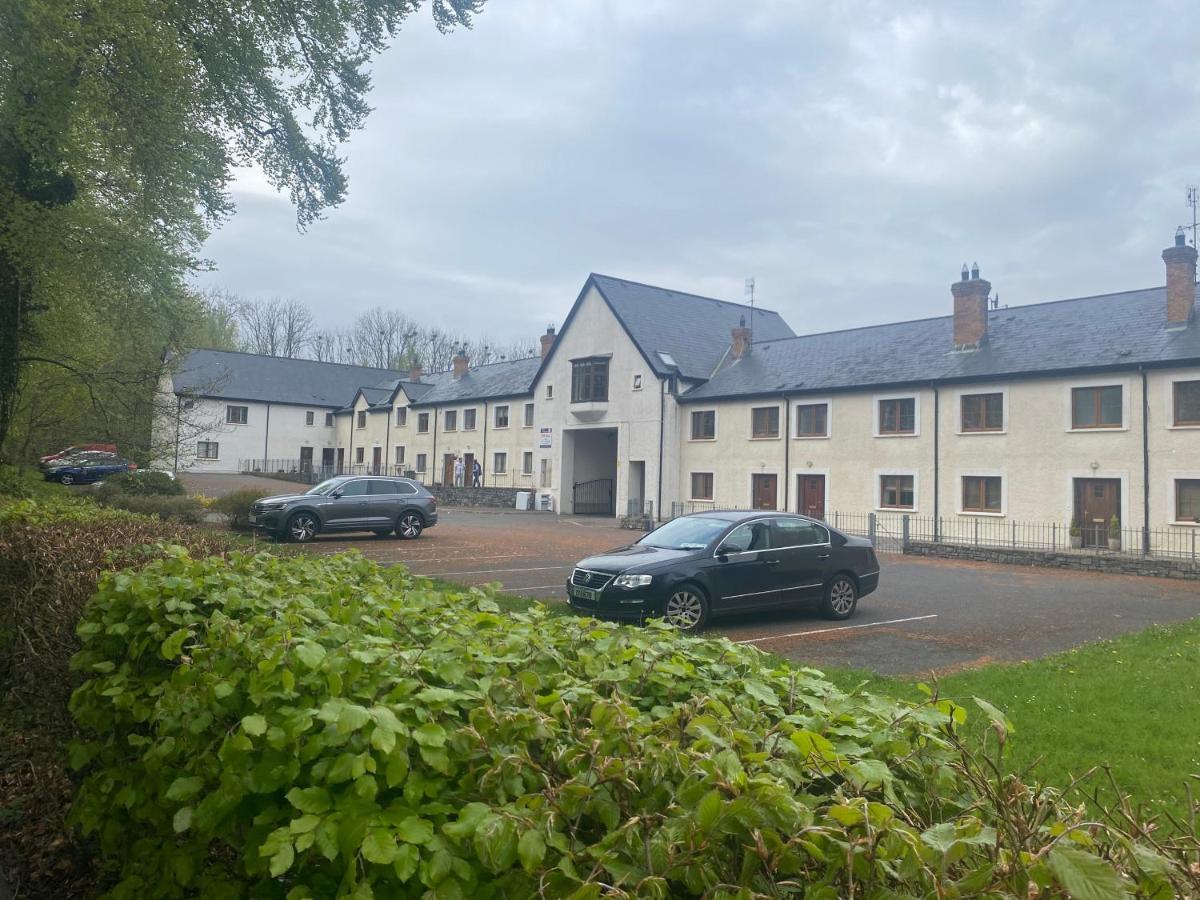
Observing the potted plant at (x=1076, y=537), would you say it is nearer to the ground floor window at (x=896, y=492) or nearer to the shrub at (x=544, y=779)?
the ground floor window at (x=896, y=492)

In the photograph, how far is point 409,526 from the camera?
25.0 m

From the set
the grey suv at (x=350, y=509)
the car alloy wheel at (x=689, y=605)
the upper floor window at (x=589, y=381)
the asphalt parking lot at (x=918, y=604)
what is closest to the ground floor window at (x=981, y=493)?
the asphalt parking lot at (x=918, y=604)

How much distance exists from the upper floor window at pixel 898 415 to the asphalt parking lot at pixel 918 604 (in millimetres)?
7533

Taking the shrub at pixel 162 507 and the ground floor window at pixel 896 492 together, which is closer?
the shrub at pixel 162 507

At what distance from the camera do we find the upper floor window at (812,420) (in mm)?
33531

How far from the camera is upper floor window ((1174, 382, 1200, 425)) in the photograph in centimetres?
2466

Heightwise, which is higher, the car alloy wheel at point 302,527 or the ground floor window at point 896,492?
the ground floor window at point 896,492

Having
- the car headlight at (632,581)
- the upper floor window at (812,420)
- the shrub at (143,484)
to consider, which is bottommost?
the car headlight at (632,581)

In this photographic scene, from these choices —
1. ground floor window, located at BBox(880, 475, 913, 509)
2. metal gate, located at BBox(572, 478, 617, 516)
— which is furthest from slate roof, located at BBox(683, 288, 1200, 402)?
metal gate, located at BBox(572, 478, 617, 516)

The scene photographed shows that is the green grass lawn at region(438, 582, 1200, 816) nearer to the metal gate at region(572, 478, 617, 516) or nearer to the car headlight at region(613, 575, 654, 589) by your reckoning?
the car headlight at region(613, 575, 654, 589)

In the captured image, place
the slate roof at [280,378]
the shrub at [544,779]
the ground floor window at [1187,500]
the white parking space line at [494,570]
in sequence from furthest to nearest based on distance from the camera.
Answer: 1. the slate roof at [280,378]
2. the ground floor window at [1187,500]
3. the white parking space line at [494,570]
4. the shrub at [544,779]

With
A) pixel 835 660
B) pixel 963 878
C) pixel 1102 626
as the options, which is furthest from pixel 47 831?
pixel 1102 626

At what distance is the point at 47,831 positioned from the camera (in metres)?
4.80

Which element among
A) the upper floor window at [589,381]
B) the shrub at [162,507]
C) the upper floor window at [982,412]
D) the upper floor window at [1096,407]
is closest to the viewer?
the shrub at [162,507]
